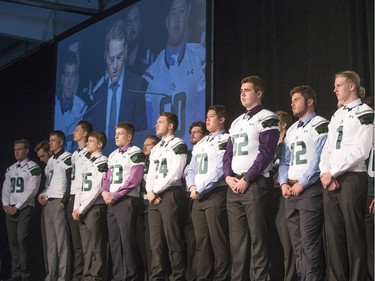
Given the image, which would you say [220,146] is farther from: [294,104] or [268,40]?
[268,40]

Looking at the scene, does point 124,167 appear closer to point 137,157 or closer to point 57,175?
point 137,157

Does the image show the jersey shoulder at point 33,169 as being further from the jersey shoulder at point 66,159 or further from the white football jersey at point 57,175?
the jersey shoulder at point 66,159

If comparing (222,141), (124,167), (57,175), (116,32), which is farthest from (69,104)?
(222,141)

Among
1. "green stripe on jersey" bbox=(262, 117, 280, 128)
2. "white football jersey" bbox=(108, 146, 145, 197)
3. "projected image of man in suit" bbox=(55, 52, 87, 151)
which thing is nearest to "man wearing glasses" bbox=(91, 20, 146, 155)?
"projected image of man in suit" bbox=(55, 52, 87, 151)

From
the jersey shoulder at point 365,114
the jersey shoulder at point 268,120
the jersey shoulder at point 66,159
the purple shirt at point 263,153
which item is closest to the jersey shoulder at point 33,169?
the jersey shoulder at point 66,159

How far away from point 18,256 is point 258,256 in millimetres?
3226

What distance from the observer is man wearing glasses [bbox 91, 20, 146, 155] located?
7301 mm

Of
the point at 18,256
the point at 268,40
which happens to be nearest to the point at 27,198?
the point at 18,256

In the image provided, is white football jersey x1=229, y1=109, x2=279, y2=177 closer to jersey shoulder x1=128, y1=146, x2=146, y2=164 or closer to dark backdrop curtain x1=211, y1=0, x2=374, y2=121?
dark backdrop curtain x1=211, y1=0, x2=374, y2=121

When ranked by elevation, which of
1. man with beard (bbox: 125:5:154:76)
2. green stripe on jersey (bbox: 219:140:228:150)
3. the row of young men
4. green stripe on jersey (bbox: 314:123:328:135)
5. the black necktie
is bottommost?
the row of young men

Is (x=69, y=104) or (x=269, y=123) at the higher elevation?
(x=69, y=104)

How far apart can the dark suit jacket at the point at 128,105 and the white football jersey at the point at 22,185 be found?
1127 millimetres

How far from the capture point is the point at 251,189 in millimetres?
4293

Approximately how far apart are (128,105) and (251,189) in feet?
11.1
